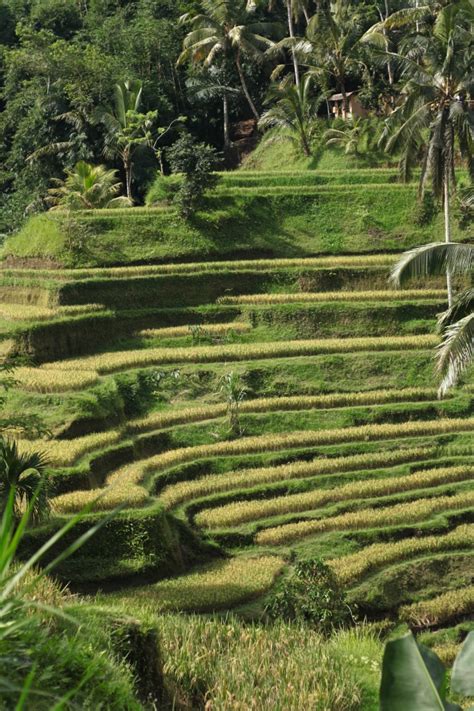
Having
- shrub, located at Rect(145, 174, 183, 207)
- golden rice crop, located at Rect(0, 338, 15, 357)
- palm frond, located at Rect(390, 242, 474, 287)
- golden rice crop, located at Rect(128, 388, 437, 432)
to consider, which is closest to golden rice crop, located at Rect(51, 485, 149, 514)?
golden rice crop, located at Rect(128, 388, 437, 432)

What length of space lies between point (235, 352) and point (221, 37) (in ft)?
67.0

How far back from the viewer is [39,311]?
26.6 metres

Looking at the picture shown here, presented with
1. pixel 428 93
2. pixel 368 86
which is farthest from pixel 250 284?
pixel 368 86

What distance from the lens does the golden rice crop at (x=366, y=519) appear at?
1797 cm

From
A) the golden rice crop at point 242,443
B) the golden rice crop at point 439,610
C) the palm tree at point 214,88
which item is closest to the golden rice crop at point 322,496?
the golden rice crop at point 242,443

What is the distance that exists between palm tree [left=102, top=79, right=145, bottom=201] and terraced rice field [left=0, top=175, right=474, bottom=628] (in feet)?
33.2

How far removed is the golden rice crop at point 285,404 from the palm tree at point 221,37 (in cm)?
2122

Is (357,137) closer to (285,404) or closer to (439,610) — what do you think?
(285,404)

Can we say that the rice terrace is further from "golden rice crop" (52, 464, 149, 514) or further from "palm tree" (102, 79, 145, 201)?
"palm tree" (102, 79, 145, 201)

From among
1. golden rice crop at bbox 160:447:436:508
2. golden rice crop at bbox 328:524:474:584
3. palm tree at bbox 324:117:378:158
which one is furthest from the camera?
palm tree at bbox 324:117:378:158

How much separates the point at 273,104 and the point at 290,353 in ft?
70.8

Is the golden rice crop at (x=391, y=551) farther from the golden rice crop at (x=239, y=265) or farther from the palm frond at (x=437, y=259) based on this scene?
the golden rice crop at (x=239, y=265)

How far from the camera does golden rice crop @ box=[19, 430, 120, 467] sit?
1906cm

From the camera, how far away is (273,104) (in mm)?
44281
